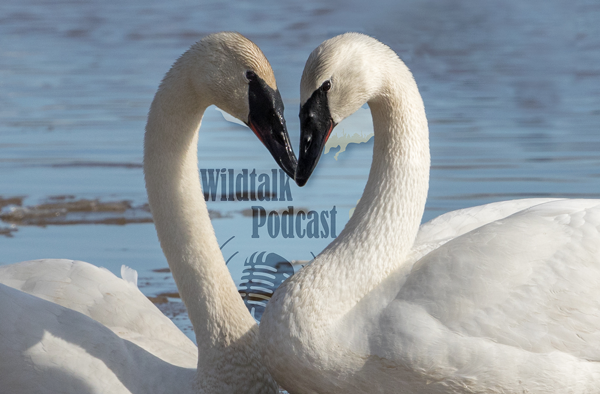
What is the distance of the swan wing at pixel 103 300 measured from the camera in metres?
4.04

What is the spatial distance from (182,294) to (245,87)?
1046mm

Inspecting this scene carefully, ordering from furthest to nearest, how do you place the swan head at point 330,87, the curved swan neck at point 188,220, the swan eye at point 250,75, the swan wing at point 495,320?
the curved swan neck at point 188,220 → the swan eye at point 250,75 → the swan head at point 330,87 → the swan wing at point 495,320

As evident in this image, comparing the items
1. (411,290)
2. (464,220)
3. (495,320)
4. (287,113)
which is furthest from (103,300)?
(287,113)

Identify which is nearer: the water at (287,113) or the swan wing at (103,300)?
the swan wing at (103,300)

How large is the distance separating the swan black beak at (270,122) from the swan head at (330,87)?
168 mm

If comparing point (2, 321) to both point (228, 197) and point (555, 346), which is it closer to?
point (555, 346)

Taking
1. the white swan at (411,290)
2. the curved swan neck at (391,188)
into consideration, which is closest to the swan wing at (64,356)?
the white swan at (411,290)

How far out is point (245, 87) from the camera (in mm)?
3545

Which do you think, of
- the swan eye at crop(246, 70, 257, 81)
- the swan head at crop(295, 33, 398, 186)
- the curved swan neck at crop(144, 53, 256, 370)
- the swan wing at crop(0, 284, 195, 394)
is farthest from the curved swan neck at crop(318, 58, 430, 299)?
the swan wing at crop(0, 284, 195, 394)

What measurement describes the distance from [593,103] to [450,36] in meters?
4.67

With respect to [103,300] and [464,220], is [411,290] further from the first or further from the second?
[103,300]

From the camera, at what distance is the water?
21.6 feet

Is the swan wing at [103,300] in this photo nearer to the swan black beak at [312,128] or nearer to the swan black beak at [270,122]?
the swan black beak at [270,122]

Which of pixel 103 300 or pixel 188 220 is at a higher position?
pixel 188 220
